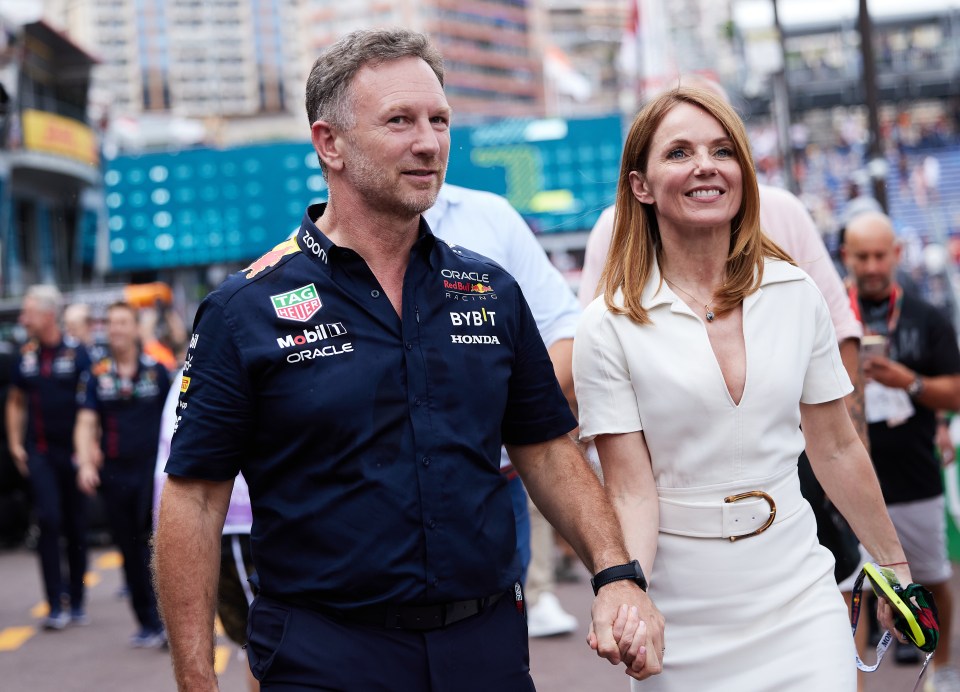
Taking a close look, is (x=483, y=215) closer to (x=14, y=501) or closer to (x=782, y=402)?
(x=782, y=402)

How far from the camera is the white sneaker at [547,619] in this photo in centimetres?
837

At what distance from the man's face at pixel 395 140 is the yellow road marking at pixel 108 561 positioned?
11.0 metres

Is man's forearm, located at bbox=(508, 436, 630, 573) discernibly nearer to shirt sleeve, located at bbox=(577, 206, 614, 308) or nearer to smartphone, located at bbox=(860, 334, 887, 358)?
shirt sleeve, located at bbox=(577, 206, 614, 308)

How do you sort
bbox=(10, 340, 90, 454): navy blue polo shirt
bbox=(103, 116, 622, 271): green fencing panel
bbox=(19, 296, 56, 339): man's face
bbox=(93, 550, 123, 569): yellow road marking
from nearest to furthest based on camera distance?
1. bbox=(10, 340, 90, 454): navy blue polo shirt
2. bbox=(19, 296, 56, 339): man's face
3. bbox=(93, 550, 123, 569): yellow road marking
4. bbox=(103, 116, 622, 271): green fencing panel

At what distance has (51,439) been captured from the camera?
10.8m

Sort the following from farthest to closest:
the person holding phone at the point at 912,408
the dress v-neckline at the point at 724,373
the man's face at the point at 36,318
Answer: the man's face at the point at 36,318, the person holding phone at the point at 912,408, the dress v-neckline at the point at 724,373

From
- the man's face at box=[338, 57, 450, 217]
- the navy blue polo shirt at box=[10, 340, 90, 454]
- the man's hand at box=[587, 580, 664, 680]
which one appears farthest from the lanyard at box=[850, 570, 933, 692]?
the navy blue polo shirt at box=[10, 340, 90, 454]

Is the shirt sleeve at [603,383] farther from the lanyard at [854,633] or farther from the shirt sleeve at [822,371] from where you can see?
the lanyard at [854,633]

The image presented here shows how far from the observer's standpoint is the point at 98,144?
4619cm

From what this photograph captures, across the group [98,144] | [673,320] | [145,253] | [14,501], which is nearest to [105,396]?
[14,501]

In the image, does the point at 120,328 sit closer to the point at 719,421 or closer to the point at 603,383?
the point at 603,383

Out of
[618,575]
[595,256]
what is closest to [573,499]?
[618,575]

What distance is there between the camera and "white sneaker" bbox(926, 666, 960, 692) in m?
6.07

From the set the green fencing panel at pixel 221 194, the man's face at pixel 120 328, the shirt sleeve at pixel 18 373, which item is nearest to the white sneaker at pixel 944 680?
the man's face at pixel 120 328
